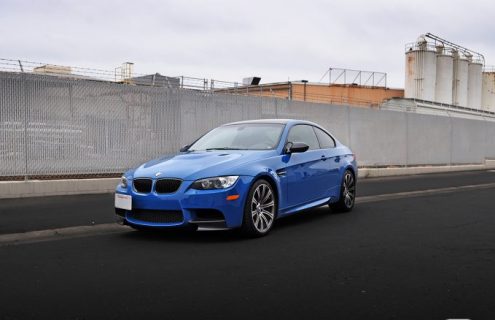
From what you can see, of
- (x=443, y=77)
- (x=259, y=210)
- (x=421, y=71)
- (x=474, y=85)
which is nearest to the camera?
(x=259, y=210)

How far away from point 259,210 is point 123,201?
161 centimetres

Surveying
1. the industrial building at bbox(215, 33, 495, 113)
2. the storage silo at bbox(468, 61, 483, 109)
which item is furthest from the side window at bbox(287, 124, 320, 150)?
the storage silo at bbox(468, 61, 483, 109)

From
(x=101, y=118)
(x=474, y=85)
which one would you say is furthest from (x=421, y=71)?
(x=101, y=118)

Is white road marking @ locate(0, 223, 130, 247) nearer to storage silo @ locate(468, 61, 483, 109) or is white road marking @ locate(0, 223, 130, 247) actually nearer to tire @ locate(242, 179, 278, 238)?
tire @ locate(242, 179, 278, 238)

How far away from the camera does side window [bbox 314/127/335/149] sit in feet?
27.4

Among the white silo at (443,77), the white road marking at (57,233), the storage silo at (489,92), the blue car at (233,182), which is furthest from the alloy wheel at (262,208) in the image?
the storage silo at (489,92)

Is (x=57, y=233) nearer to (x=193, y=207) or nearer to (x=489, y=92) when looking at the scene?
(x=193, y=207)

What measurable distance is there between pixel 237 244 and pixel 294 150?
1.62 m

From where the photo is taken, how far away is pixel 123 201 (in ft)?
21.2

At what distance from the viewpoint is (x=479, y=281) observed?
4629mm

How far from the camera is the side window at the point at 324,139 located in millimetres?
8359

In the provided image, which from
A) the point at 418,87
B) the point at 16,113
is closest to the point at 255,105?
the point at 16,113

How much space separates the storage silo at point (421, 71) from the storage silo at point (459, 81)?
3.80 meters

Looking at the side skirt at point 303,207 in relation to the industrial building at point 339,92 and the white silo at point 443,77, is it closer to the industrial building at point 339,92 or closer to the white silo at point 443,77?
the industrial building at point 339,92
